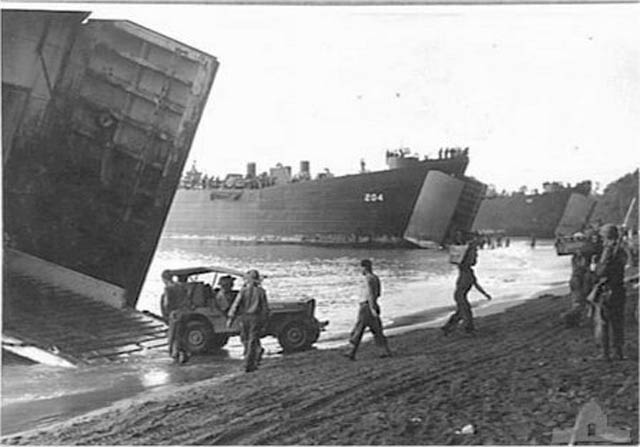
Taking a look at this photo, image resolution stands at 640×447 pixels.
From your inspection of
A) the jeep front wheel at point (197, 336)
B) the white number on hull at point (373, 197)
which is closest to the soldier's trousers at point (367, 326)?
the white number on hull at point (373, 197)

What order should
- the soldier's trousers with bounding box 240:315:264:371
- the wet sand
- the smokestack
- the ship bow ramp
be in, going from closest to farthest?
1. the wet sand
2. the soldier's trousers with bounding box 240:315:264:371
3. the smokestack
4. the ship bow ramp

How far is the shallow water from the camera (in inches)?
122

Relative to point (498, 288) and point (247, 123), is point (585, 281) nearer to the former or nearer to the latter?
point (498, 288)

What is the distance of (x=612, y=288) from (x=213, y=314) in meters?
1.68

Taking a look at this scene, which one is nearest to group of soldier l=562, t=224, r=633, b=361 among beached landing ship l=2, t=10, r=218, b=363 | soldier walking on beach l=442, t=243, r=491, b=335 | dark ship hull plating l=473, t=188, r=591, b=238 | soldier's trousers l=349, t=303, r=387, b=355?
dark ship hull plating l=473, t=188, r=591, b=238

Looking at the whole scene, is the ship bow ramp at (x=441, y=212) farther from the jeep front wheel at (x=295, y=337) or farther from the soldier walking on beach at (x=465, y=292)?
the jeep front wheel at (x=295, y=337)

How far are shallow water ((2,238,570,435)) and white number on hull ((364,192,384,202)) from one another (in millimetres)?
234

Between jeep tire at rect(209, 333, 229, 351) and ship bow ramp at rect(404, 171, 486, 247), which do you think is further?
ship bow ramp at rect(404, 171, 486, 247)

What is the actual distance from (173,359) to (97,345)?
0.33m

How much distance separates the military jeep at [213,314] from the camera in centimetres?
323

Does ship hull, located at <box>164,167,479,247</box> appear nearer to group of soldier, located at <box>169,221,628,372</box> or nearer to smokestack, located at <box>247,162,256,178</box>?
smokestack, located at <box>247,162,256,178</box>

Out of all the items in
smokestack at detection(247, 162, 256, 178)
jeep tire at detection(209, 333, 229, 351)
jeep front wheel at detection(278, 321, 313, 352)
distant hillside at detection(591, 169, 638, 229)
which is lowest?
jeep tire at detection(209, 333, 229, 351)

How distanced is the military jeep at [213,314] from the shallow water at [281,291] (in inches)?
1.5

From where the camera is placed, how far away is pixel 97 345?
325cm
